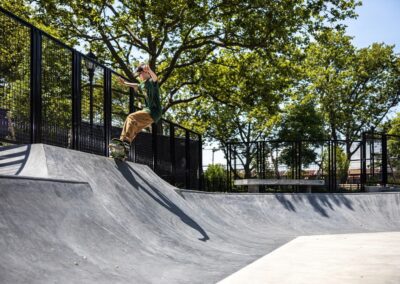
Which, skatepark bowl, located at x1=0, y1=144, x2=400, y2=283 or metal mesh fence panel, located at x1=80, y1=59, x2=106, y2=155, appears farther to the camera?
metal mesh fence panel, located at x1=80, y1=59, x2=106, y2=155

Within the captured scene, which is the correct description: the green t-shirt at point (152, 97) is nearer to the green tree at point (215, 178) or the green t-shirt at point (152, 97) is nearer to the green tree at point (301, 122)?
the green tree at point (215, 178)

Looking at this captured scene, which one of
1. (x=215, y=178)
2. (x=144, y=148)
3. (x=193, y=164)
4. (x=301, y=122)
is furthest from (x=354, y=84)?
(x=144, y=148)

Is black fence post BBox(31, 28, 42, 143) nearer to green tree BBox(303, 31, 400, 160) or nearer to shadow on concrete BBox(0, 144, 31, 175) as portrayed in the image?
shadow on concrete BBox(0, 144, 31, 175)

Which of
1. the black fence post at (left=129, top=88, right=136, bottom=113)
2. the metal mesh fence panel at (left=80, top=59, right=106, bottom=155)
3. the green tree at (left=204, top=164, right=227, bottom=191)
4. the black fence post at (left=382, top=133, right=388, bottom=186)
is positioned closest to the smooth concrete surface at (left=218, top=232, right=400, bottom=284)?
the metal mesh fence panel at (left=80, top=59, right=106, bottom=155)

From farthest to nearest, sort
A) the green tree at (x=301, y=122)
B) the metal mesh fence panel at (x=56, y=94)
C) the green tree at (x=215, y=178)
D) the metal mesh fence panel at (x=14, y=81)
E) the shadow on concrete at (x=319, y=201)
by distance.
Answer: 1. the green tree at (x=301, y=122)
2. the green tree at (x=215, y=178)
3. the shadow on concrete at (x=319, y=201)
4. the metal mesh fence panel at (x=56, y=94)
5. the metal mesh fence panel at (x=14, y=81)

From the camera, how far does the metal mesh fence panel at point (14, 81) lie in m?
6.79

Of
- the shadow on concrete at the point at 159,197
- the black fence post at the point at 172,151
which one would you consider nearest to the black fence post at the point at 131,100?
the shadow on concrete at the point at 159,197

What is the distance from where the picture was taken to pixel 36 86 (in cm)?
736

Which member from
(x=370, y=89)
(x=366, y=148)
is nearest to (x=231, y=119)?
(x=370, y=89)

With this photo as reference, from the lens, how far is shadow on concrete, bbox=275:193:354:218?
12.2 m

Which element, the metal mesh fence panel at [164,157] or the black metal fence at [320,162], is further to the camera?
the black metal fence at [320,162]

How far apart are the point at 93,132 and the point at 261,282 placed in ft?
19.7

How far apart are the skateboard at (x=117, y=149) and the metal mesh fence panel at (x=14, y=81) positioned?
6.15ft

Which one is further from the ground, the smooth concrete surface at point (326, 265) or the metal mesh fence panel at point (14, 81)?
the metal mesh fence panel at point (14, 81)
